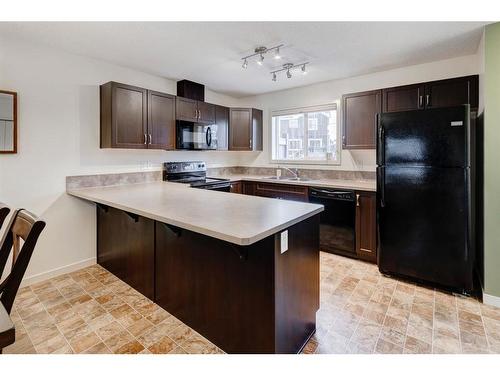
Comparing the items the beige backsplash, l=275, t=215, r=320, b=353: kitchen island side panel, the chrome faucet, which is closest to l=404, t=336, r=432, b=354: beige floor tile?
l=275, t=215, r=320, b=353: kitchen island side panel

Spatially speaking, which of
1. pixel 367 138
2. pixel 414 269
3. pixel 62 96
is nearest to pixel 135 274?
pixel 62 96

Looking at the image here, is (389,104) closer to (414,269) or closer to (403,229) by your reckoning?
(403,229)

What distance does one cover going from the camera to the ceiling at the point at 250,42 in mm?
2377

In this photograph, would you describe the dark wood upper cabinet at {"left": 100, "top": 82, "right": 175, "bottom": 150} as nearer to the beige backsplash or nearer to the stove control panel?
the stove control panel

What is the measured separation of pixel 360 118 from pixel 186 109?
233 centimetres

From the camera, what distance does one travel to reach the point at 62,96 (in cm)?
289

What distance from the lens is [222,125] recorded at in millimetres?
4406

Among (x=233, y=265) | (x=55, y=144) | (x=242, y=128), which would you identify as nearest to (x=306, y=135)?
(x=242, y=128)

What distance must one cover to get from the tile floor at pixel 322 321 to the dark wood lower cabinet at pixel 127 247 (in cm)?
13

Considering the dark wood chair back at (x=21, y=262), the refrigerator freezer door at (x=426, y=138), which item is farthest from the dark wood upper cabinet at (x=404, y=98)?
the dark wood chair back at (x=21, y=262)

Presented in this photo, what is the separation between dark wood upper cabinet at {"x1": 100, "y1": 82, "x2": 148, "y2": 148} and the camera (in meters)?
3.03

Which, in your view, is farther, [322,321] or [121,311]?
[121,311]

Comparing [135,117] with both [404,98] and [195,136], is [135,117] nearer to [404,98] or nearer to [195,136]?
[195,136]
